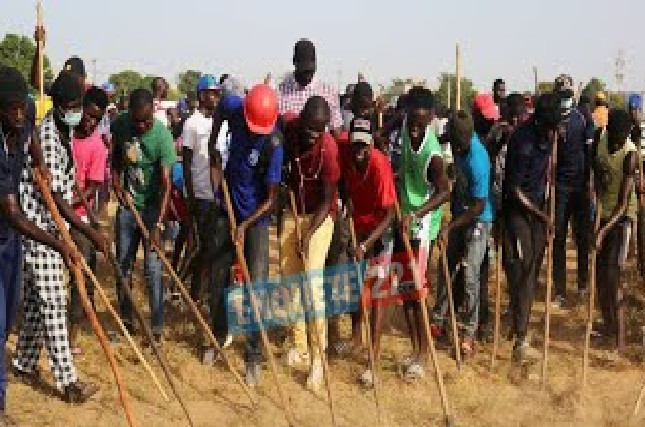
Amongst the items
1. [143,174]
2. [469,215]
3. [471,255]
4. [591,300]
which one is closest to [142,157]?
[143,174]

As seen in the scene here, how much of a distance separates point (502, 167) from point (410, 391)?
8.23ft

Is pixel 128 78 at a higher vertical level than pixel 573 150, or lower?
higher

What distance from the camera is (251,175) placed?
588 centimetres

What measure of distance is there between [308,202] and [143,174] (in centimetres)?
133

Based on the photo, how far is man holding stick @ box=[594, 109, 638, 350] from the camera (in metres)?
6.42

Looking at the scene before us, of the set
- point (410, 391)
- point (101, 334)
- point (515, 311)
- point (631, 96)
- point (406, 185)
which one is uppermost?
point (631, 96)

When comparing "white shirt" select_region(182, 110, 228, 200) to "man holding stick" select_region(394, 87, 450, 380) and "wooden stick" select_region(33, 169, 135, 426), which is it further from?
"wooden stick" select_region(33, 169, 135, 426)

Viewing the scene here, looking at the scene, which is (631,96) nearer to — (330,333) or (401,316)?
(401,316)

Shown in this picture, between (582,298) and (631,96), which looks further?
(631,96)

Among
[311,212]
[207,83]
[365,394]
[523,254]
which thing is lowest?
[365,394]

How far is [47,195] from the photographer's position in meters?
4.83

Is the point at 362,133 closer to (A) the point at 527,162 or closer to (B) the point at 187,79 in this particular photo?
(A) the point at 527,162

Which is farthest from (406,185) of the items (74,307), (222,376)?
(74,307)

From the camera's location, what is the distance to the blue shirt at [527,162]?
6.33 metres
